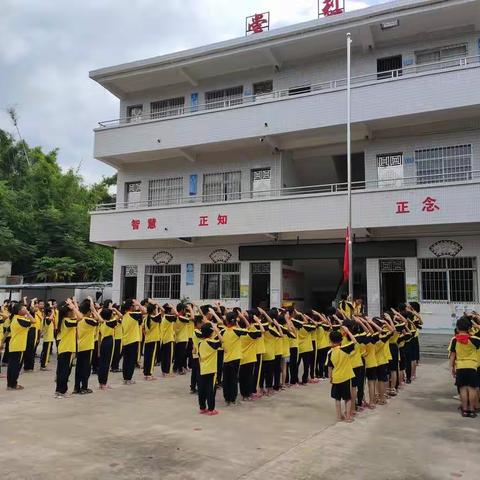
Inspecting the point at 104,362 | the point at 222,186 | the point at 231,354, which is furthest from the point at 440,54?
the point at 104,362

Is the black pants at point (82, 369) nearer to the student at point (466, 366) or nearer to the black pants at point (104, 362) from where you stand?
the black pants at point (104, 362)

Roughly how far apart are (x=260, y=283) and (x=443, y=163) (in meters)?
7.22

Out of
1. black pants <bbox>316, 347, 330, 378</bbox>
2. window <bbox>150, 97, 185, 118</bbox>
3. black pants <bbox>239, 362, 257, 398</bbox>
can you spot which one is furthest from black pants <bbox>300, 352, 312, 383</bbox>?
window <bbox>150, 97, 185, 118</bbox>

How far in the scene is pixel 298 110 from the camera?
53.5ft

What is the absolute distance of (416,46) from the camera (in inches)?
639

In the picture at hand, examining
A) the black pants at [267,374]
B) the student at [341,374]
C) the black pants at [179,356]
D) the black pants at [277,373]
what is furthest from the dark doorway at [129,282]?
the student at [341,374]

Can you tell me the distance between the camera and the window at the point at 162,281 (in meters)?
19.2

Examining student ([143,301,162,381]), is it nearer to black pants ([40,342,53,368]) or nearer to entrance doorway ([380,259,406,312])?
black pants ([40,342,53,368])

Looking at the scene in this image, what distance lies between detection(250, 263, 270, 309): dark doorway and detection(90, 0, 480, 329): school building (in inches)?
1.5

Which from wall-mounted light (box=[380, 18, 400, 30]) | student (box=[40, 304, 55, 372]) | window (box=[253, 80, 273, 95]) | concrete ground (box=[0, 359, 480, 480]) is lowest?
concrete ground (box=[0, 359, 480, 480])

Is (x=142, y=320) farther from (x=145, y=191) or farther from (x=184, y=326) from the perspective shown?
(x=145, y=191)

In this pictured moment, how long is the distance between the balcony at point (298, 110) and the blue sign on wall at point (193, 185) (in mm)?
1160

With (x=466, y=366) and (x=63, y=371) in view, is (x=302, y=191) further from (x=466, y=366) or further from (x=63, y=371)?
(x=63, y=371)

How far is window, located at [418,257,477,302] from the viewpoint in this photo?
14.9 m
